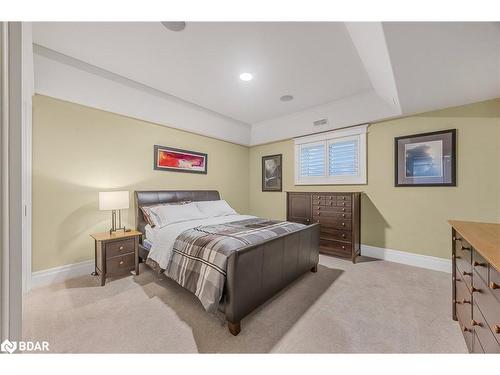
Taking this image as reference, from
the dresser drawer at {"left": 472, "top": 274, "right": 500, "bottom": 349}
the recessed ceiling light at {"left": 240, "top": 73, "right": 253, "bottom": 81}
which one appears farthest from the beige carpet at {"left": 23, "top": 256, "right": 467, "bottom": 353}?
the recessed ceiling light at {"left": 240, "top": 73, "right": 253, "bottom": 81}

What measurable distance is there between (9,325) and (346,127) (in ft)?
14.5

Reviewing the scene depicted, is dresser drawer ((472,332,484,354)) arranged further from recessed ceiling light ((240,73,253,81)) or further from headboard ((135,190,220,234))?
headboard ((135,190,220,234))

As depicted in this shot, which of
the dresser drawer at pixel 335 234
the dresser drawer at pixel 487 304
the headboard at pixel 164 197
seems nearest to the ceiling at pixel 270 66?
the headboard at pixel 164 197

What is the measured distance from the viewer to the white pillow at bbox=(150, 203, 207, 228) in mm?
3025

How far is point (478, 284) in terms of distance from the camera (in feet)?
4.10

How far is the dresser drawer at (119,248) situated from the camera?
2590mm

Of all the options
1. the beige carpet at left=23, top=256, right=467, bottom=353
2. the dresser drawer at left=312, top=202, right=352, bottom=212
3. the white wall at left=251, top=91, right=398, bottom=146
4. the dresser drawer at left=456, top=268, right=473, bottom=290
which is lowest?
the beige carpet at left=23, top=256, right=467, bottom=353

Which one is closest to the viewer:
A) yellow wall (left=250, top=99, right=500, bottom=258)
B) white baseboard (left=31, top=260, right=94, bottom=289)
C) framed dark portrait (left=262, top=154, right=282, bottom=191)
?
white baseboard (left=31, top=260, right=94, bottom=289)

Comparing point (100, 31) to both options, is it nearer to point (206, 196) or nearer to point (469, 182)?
point (206, 196)

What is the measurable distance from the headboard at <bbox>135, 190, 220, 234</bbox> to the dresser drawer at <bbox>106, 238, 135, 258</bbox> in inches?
18.3

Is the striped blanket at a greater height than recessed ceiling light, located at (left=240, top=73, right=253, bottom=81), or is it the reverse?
recessed ceiling light, located at (left=240, top=73, right=253, bottom=81)

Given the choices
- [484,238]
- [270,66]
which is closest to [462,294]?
[484,238]

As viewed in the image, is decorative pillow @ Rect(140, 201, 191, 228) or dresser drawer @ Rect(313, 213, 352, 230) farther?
dresser drawer @ Rect(313, 213, 352, 230)

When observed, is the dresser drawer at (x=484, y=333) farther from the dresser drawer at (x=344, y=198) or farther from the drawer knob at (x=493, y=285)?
the dresser drawer at (x=344, y=198)
